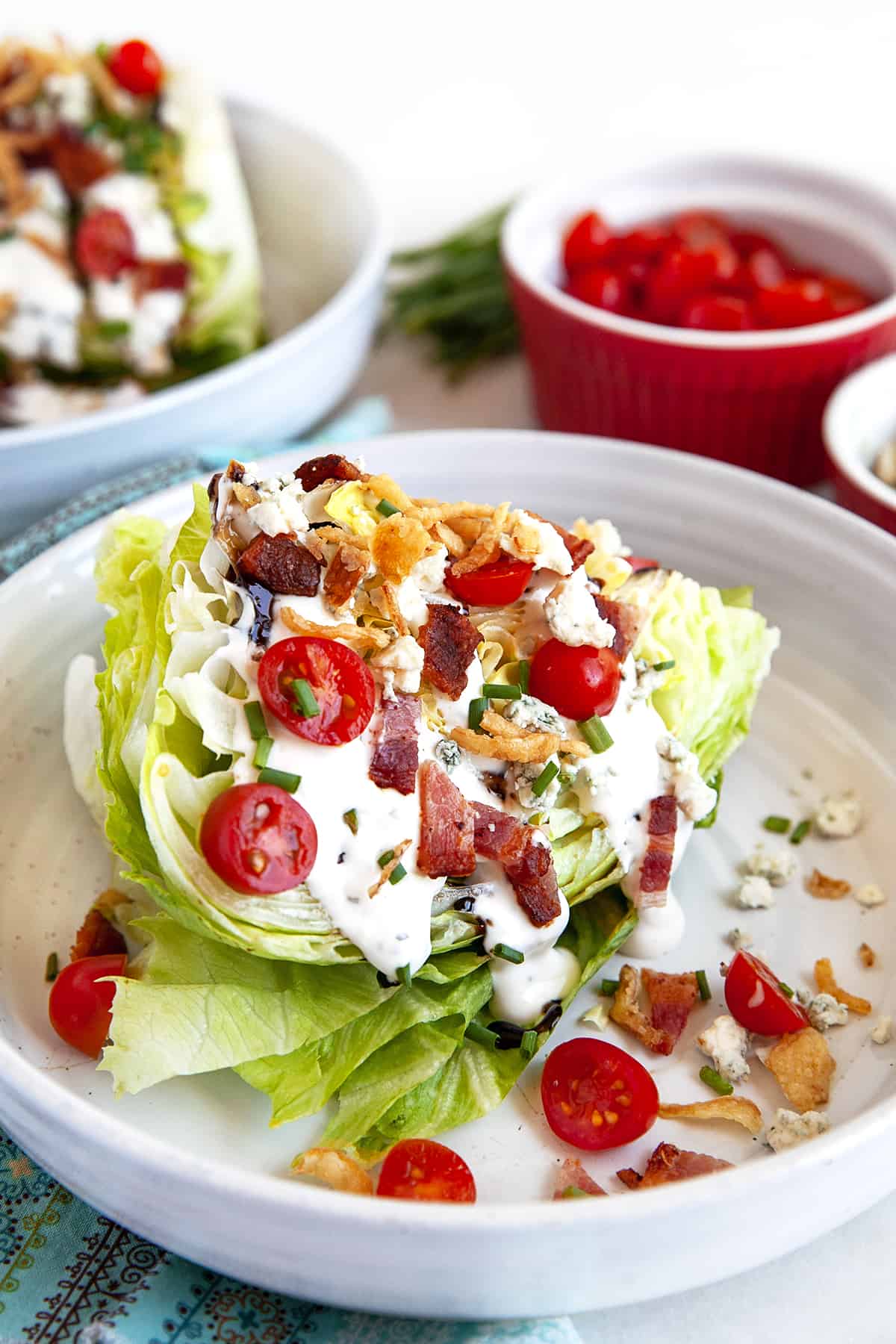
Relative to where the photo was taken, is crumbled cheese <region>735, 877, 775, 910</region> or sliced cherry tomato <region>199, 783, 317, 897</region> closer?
sliced cherry tomato <region>199, 783, 317, 897</region>

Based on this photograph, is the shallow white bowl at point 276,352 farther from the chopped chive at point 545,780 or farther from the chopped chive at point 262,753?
the chopped chive at point 545,780

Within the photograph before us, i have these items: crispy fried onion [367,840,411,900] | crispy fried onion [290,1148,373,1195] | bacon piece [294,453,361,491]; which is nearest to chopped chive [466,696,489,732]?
crispy fried onion [367,840,411,900]

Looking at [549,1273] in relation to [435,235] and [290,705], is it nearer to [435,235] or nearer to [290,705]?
[290,705]

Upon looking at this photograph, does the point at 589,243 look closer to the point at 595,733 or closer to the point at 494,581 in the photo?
the point at 494,581

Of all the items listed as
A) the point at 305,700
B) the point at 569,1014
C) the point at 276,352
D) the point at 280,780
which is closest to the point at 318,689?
the point at 305,700

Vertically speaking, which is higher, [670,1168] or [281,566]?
[281,566]

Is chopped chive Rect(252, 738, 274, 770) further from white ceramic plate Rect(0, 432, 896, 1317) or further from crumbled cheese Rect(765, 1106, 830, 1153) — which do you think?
crumbled cheese Rect(765, 1106, 830, 1153)

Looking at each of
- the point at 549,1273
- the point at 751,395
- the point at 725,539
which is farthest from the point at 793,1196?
the point at 751,395
